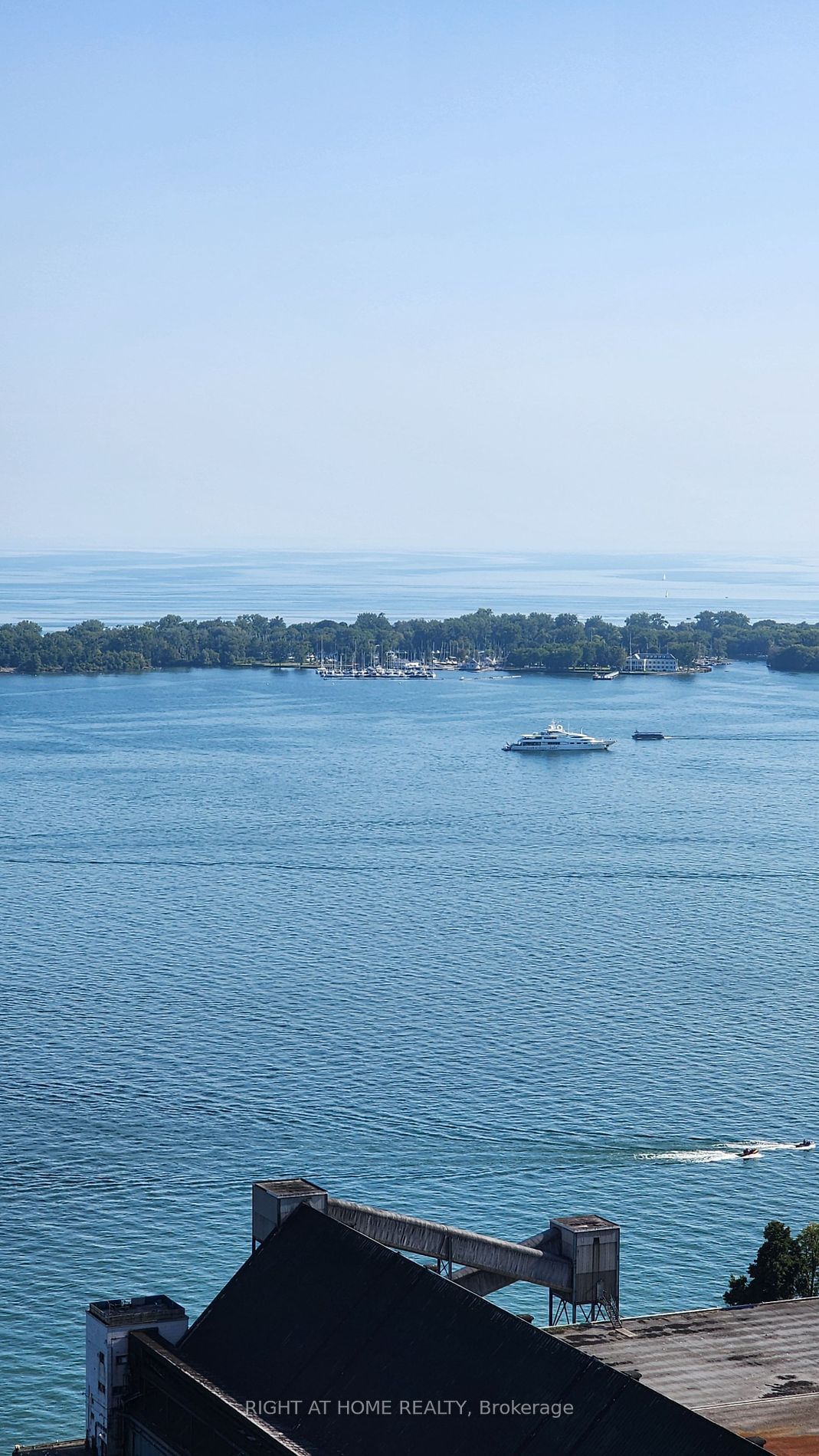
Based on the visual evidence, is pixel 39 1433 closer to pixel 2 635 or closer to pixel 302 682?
pixel 302 682

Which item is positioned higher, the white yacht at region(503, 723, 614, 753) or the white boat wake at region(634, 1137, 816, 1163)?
the white yacht at region(503, 723, 614, 753)

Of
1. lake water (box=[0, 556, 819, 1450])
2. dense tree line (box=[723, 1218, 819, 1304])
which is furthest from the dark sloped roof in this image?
dense tree line (box=[723, 1218, 819, 1304])

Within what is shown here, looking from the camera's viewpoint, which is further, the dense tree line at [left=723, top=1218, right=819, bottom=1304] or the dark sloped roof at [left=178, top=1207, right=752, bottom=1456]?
the dense tree line at [left=723, top=1218, right=819, bottom=1304]

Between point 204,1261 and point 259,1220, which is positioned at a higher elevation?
point 259,1220

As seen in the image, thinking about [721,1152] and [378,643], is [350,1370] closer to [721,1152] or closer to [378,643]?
[721,1152]

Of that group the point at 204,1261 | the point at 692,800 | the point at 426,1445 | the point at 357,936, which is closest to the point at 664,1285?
the point at 204,1261

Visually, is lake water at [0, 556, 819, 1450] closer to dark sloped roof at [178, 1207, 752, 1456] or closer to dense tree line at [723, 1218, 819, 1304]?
dense tree line at [723, 1218, 819, 1304]

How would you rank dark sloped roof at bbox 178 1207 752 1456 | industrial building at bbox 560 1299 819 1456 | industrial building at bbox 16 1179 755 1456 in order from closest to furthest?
dark sloped roof at bbox 178 1207 752 1456 < industrial building at bbox 16 1179 755 1456 < industrial building at bbox 560 1299 819 1456
